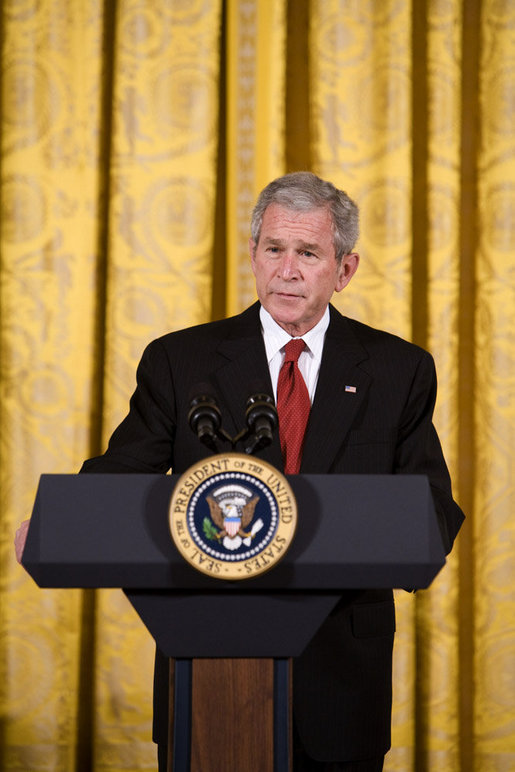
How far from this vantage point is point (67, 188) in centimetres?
272

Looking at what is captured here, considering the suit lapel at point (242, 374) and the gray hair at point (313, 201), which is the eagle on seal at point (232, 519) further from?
the gray hair at point (313, 201)

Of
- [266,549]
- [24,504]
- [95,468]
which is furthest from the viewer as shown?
[24,504]

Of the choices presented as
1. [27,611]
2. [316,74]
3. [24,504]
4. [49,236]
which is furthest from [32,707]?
[316,74]

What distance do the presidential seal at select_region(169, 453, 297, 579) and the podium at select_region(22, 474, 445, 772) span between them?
40 mm

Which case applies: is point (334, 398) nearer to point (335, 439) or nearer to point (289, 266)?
point (335, 439)

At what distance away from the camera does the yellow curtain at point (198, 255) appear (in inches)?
107

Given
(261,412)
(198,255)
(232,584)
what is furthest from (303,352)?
(198,255)

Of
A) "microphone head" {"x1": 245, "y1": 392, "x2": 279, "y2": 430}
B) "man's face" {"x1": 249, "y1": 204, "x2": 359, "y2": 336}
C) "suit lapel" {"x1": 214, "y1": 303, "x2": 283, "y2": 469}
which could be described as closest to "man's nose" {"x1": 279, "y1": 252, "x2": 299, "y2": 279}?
"man's face" {"x1": 249, "y1": 204, "x2": 359, "y2": 336}

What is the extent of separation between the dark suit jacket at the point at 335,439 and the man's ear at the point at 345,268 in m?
0.10

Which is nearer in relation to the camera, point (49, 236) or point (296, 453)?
point (296, 453)

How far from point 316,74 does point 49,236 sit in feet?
3.24

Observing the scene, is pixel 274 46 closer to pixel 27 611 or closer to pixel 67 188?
pixel 67 188

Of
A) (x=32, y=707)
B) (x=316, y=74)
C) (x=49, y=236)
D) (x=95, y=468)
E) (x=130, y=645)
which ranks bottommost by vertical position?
(x=32, y=707)

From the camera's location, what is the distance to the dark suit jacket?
152 cm
